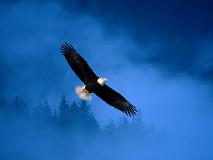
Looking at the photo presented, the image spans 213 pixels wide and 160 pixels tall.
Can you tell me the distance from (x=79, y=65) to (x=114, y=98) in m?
1.10

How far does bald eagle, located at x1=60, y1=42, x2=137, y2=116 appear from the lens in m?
11.5

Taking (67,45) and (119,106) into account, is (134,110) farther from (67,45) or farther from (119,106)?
(67,45)

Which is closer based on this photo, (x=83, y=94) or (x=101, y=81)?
(x=101, y=81)

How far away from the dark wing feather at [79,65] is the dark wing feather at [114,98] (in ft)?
1.07

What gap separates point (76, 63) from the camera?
11.6 m

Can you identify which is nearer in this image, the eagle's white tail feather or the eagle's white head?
the eagle's white head

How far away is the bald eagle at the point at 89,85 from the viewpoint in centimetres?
1148

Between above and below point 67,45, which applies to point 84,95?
below

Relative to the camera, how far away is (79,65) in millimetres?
11586

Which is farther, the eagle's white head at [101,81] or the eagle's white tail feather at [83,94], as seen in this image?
the eagle's white tail feather at [83,94]

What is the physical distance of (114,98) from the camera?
11820 mm

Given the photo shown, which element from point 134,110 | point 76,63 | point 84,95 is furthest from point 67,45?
point 134,110

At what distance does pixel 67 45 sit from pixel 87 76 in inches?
32.8

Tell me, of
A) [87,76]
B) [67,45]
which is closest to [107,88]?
[87,76]
